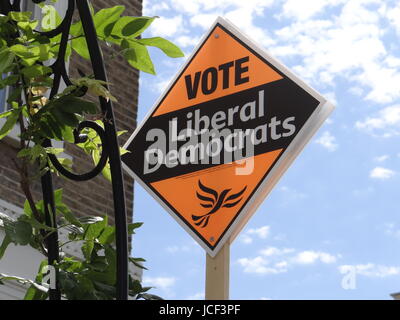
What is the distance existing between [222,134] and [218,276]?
94 cm

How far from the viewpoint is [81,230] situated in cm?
243

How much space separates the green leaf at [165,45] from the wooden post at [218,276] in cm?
278

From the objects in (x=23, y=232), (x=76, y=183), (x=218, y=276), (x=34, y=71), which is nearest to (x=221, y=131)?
(x=218, y=276)

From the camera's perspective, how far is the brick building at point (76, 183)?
6.90 meters

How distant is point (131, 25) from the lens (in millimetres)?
2410

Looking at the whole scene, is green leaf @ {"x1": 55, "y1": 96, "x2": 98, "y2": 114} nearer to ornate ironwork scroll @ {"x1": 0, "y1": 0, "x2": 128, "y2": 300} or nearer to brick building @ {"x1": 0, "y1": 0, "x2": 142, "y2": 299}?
ornate ironwork scroll @ {"x1": 0, "y1": 0, "x2": 128, "y2": 300}

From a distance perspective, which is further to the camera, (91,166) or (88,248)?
(91,166)

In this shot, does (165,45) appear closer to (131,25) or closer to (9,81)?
(131,25)

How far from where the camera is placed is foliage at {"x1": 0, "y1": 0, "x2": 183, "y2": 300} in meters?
2.22

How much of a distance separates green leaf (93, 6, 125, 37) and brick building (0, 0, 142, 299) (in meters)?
3.61

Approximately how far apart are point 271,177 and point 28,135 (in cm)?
298

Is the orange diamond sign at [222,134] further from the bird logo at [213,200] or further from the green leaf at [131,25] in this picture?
the green leaf at [131,25]
